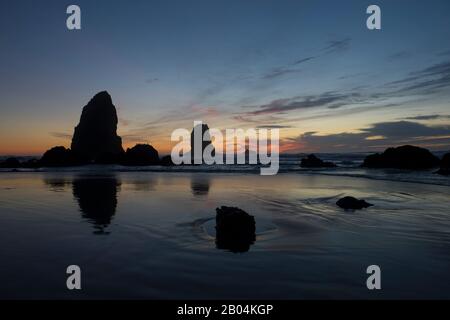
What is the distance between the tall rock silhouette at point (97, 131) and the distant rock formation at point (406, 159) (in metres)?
71.6

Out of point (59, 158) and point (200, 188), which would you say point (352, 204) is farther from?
point (59, 158)

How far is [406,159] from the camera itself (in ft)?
149

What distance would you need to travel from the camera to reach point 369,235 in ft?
29.0

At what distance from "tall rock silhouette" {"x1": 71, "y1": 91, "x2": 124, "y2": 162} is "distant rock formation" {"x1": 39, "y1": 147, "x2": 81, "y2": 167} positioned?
1132 inches

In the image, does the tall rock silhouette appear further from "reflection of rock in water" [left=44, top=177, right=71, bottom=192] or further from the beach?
the beach

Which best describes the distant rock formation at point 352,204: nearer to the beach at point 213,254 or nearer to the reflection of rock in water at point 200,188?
the beach at point 213,254

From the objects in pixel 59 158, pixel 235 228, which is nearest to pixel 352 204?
pixel 235 228

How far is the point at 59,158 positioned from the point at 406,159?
6118 cm

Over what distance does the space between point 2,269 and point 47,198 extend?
10796mm

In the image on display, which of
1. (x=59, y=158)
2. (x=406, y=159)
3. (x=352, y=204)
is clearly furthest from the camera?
(x=59, y=158)

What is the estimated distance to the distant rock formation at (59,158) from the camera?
200ft

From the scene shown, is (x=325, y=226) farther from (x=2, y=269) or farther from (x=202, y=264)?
(x=2, y=269)

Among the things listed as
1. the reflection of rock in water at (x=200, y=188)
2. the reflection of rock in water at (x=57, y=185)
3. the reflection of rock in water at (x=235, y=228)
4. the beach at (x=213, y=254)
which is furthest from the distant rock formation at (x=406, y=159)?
the reflection of rock in water at (x=235, y=228)
